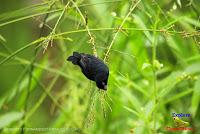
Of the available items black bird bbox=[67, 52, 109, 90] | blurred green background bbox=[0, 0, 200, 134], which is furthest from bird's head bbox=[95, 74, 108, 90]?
blurred green background bbox=[0, 0, 200, 134]

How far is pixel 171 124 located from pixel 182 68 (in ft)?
0.59

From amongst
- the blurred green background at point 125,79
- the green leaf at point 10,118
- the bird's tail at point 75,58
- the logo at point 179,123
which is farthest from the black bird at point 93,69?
the green leaf at point 10,118

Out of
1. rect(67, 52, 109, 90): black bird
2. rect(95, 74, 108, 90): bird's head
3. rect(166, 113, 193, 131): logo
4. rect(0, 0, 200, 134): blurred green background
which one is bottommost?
rect(95, 74, 108, 90): bird's head

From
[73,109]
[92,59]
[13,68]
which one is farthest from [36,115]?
[92,59]

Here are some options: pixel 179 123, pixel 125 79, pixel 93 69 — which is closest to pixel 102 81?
pixel 93 69

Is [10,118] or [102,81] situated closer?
[102,81]

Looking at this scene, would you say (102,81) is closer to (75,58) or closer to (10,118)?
(75,58)

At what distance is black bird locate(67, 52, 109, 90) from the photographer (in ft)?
2.90

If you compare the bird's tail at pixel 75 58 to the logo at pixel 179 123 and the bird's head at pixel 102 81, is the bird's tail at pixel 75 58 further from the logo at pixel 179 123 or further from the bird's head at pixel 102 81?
the logo at pixel 179 123

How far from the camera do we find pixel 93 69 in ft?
2.91

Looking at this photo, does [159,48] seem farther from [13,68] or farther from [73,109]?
[13,68]

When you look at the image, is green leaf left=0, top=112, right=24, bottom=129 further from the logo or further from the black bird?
the black bird

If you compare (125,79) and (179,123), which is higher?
(125,79)

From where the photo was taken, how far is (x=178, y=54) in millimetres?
1770
